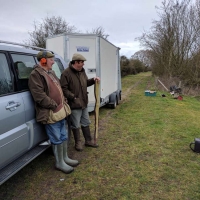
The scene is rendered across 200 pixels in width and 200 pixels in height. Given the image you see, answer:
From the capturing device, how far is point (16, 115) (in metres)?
2.55

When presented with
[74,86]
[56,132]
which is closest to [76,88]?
[74,86]

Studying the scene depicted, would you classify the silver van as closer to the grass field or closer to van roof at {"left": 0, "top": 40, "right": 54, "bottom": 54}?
van roof at {"left": 0, "top": 40, "right": 54, "bottom": 54}

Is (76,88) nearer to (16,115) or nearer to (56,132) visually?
(56,132)

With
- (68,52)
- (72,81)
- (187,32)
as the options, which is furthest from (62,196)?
(187,32)

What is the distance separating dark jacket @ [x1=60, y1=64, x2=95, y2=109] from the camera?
3.83 m

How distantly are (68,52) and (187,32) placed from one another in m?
15.5

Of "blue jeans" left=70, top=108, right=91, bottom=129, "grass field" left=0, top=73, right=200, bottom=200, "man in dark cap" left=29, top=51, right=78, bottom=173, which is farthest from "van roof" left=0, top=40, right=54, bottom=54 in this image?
"grass field" left=0, top=73, right=200, bottom=200

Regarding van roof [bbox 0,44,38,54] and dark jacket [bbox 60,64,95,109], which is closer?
van roof [bbox 0,44,38,54]

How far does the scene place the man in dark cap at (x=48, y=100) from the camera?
2834 mm

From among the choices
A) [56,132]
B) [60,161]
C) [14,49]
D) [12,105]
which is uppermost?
[14,49]

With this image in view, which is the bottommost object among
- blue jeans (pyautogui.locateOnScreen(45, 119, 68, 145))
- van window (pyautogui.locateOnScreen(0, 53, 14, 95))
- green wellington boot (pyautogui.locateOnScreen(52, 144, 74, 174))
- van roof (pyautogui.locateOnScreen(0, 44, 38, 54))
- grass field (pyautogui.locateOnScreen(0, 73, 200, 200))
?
grass field (pyautogui.locateOnScreen(0, 73, 200, 200))

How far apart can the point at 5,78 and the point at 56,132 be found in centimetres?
110

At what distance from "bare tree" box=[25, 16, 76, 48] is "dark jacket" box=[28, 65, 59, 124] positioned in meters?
16.7

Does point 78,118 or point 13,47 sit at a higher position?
point 13,47
